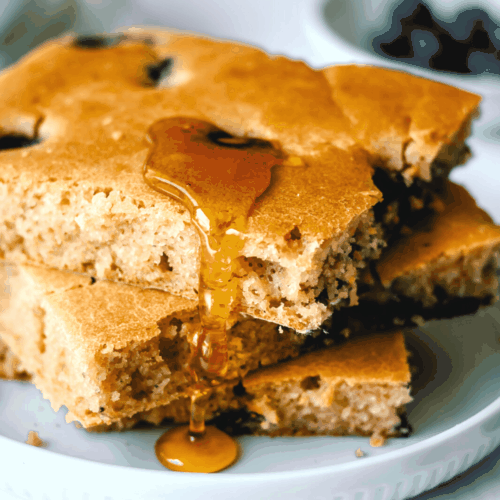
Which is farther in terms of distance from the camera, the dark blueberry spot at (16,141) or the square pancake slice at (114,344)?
the dark blueberry spot at (16,141)

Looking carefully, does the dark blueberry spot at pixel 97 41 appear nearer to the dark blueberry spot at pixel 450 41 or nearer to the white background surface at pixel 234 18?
the white background surface at pixel 234 18

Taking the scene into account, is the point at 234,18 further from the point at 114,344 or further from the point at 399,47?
the point at 114,344

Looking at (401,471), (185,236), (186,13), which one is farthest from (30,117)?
(186,13)

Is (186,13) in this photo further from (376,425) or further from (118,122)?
(376,425)

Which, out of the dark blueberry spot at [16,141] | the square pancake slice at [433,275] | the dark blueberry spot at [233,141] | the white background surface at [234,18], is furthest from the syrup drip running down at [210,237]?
the white background surface at [234,18]

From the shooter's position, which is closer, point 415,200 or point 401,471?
point 401,471

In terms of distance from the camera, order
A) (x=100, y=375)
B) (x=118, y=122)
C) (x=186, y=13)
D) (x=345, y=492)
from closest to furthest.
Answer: (x=345, y=492)
(x=100, y=375)
(x=118, y=122)
(x=186, y=13)

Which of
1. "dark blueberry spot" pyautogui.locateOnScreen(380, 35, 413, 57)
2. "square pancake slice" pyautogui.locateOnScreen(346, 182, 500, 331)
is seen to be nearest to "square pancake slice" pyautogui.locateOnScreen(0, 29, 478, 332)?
"square pancake slice" pyautogui.locateOnScreen(346, 182, 500, 331)
